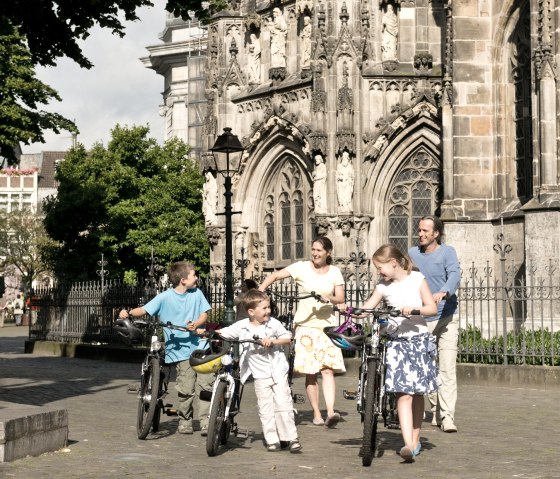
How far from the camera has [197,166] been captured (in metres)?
58.7

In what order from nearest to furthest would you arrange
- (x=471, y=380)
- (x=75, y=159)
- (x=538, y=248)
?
1. (x=471, y=380)
2. (x=538, y=248)
3. (x=75, y=159)

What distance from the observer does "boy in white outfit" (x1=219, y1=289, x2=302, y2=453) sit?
1098cm

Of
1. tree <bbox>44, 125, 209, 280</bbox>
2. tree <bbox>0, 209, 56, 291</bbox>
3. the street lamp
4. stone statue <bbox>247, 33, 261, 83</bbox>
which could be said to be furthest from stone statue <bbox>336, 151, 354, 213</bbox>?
tree <bbox>0, 209, 56, 291</bbox>

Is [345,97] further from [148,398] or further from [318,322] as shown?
[148,398]

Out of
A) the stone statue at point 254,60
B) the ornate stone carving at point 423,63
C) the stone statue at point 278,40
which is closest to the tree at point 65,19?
the ornate stone carving at point 423,63

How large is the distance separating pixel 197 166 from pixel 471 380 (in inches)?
1584

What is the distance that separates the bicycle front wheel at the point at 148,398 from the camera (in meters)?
11.7

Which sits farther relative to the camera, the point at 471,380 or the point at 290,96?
the point at 290,96

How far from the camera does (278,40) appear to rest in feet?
124

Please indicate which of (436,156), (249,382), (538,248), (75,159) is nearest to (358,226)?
(436,156)

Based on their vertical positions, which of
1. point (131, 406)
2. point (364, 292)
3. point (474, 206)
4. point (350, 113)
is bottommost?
point (131, 406)

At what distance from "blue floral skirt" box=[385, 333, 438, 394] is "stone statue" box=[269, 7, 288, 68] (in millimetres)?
27137

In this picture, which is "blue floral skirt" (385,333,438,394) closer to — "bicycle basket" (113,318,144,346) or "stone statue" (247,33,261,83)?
"bicycle basket" (113,318,144,346)

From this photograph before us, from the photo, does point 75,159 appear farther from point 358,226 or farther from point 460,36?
point 460,36
